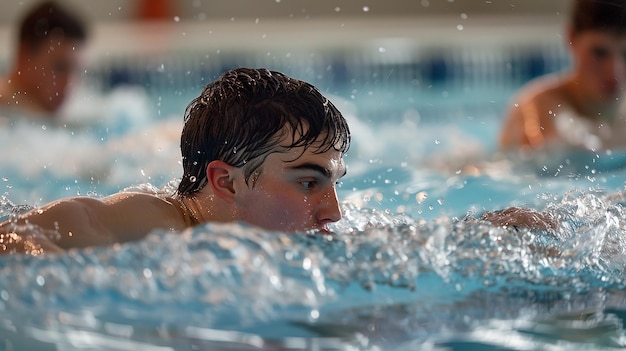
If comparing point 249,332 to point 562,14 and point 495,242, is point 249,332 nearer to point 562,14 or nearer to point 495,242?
point 495,242

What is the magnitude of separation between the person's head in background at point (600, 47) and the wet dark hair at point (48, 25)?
2.09 metres

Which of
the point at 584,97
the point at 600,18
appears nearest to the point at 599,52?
the point at 600,18

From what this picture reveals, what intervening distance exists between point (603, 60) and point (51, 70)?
2.40 meters

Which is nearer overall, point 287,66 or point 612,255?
point 612,255

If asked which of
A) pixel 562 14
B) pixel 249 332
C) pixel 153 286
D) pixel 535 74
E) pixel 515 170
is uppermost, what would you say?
pixel 562 14

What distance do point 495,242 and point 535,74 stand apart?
4.44 metres

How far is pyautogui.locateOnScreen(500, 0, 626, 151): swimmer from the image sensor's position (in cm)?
384

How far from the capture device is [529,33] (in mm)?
6723

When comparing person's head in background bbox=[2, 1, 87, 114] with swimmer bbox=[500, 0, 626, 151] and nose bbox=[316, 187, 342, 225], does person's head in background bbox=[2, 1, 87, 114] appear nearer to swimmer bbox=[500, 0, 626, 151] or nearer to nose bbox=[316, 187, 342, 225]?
swimmer bbox=[500, 0, 626, 151]

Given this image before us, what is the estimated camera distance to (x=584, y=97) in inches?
170

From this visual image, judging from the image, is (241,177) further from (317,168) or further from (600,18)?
(600,18)

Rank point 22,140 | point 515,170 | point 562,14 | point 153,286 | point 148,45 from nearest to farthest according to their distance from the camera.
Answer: point 153,286, point 515,170, point 22,140, point 148,45, point 562,14

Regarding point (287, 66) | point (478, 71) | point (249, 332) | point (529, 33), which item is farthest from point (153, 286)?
point (529, 33)

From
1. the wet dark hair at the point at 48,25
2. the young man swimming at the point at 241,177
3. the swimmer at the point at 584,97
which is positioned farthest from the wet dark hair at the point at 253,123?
the wet dark hair at the point at 48,25
